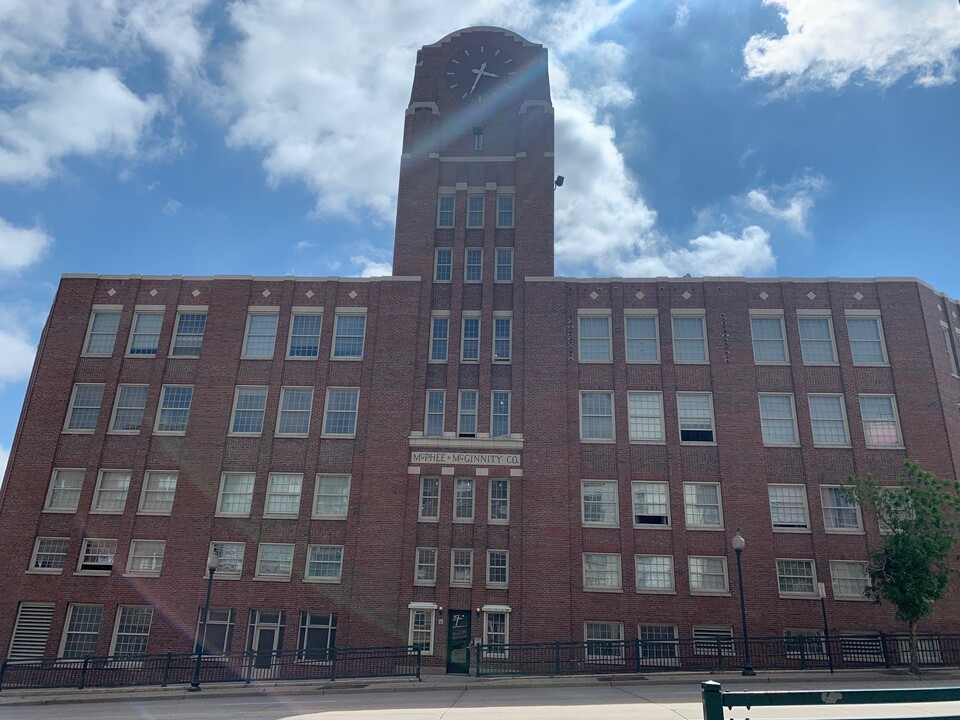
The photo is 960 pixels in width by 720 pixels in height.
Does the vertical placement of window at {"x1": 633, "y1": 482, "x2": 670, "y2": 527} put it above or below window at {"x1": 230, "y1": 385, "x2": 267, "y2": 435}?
below

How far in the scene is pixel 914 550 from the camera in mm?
24703

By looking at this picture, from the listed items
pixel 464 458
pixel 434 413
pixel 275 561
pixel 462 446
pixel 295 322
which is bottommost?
pixel 275 561

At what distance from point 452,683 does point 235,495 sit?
14.5m

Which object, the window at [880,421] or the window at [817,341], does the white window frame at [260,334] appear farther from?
the window at [880,421]

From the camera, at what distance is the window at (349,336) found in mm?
34281

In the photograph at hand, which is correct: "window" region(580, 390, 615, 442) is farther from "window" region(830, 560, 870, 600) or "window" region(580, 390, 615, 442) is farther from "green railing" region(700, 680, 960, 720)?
"green railing" region(700, 680, 960, 720)

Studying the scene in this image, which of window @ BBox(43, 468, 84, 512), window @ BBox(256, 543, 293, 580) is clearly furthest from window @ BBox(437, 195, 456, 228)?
window @ BBox(43, 468, 84, 512)

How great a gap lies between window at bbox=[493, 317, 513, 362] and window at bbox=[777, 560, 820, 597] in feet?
52.3

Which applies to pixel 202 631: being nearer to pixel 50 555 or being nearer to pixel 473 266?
pixel 50 555

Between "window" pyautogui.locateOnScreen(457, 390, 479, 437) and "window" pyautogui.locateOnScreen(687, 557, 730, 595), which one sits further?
"window" pyautogui.locateOnScreen(457, 390, 479, 437)

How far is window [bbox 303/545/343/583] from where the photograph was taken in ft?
99.7

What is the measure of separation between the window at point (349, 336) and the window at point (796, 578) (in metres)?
22.4

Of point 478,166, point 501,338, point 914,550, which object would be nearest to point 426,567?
point 501,338

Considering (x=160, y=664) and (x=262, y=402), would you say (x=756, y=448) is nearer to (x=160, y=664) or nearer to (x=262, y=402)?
(x=262, y=402)
